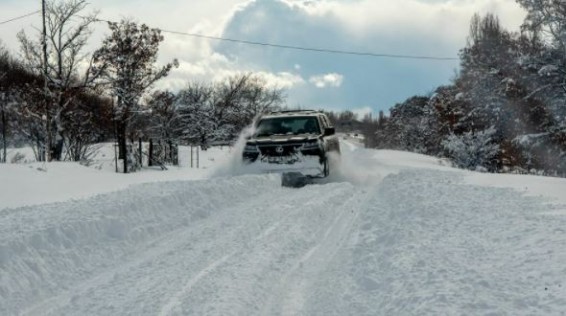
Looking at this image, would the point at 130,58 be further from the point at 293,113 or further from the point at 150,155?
the point at 293,113

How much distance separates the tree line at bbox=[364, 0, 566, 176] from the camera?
27141 mm

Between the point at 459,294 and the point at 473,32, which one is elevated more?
the point at 473,32

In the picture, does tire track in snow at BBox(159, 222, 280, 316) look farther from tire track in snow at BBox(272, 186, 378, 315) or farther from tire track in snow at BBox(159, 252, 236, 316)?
tire track in snow at BBox(272, 186, 378, 315)

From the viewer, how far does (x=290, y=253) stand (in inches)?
235

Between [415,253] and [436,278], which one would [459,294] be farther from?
[415,253]

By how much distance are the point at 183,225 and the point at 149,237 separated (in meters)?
0.89

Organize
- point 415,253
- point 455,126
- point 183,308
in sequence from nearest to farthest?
point 183,308 < point 415,253 < point 455,126

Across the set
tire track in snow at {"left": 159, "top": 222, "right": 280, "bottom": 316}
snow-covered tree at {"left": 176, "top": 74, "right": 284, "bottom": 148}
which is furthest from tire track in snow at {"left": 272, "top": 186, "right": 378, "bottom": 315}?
snow-covered tree at {"left": 176, "top": 74, "right": 284, "bottom": 148}

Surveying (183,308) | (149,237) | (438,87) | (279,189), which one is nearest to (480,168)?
(279,189)

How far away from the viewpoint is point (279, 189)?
1142 cm

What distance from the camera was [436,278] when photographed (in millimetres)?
4484

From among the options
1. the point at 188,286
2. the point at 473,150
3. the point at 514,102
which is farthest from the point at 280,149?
the point at 514,102

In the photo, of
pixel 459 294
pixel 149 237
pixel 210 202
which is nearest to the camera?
pixel 459 294

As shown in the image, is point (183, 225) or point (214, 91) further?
point (214, 91)
